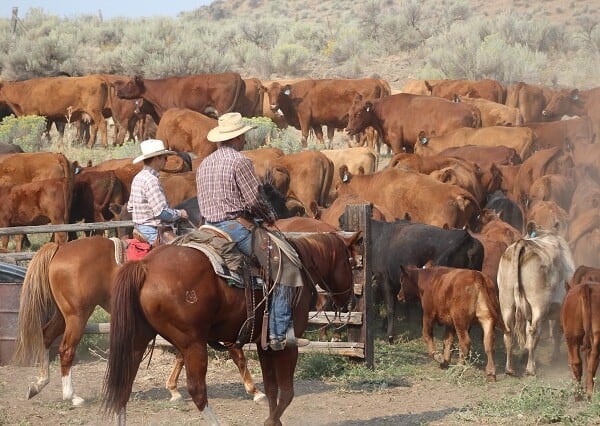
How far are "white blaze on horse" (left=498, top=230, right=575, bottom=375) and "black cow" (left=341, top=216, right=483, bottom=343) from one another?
1.31 m

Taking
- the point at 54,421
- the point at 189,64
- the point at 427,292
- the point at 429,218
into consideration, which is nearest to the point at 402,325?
the point at 427,292

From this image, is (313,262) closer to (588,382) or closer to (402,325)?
Result: (588,382)

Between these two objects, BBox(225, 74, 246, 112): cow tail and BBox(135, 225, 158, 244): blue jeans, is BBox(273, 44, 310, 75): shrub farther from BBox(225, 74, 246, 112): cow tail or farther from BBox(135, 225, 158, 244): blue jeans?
BBox(135, 225, 158, 244): blue jeans

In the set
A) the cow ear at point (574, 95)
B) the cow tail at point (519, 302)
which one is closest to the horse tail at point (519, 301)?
the cow tail at point (519, 302)

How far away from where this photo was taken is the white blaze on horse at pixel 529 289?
11477 millimetres

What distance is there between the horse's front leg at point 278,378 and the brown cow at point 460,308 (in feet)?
9.99

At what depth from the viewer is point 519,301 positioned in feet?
37.9

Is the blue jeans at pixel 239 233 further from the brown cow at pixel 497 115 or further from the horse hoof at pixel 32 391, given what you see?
the brown cow at pixel 497 115

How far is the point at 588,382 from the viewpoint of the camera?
946 centimetres

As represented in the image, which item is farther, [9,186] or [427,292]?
[9,186]

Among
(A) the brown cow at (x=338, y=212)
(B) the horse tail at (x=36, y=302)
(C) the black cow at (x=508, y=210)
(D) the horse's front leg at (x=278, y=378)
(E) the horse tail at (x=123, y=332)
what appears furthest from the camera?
(C) the black cow at (x=508, y=210)

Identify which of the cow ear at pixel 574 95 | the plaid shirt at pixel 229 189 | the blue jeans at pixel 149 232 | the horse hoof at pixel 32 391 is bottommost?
the horse hoof at pixel 32 391

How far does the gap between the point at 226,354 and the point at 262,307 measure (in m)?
3.63

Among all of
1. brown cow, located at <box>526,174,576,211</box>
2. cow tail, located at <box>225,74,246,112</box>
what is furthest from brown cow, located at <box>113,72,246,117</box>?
brown cow, located at <box>526,174,576,211</box>
